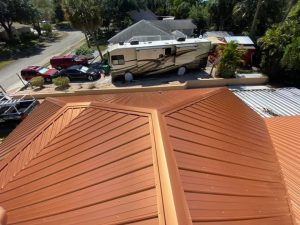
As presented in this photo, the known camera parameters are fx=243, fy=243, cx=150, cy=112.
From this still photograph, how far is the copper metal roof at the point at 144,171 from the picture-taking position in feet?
13.7

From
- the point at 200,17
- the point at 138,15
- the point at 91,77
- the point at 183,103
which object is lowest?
the point at 91,77

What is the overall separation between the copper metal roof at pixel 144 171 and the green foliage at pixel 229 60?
49.5 feet

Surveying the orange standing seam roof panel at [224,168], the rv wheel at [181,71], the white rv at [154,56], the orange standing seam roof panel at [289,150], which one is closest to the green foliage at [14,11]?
the white rv at [154,56]

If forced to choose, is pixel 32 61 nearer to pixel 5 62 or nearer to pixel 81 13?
pixel 5 62

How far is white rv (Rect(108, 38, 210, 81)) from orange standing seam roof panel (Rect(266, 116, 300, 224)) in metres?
13.4

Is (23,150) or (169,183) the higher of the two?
(169,183)

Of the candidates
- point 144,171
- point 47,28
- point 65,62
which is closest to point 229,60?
point 65,62

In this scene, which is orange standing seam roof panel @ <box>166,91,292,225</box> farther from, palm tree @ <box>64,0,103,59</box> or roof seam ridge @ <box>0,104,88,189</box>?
palm tree @ <box>64,0,103,59</box>

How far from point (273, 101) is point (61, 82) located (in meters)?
17.1

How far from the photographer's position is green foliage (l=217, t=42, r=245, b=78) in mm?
21250

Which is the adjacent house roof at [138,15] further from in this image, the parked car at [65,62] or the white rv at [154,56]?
the white rv at [154,56]

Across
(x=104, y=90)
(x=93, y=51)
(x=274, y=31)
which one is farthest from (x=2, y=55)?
(x=274, y=31)

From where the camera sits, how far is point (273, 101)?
14.1 m

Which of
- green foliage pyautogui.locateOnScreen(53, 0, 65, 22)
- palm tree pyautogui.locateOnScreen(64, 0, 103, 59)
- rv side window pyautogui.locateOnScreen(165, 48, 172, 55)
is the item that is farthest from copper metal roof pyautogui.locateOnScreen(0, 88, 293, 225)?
green foliage pyautogui.locateOnScreen(53, 0, 65, 22)
